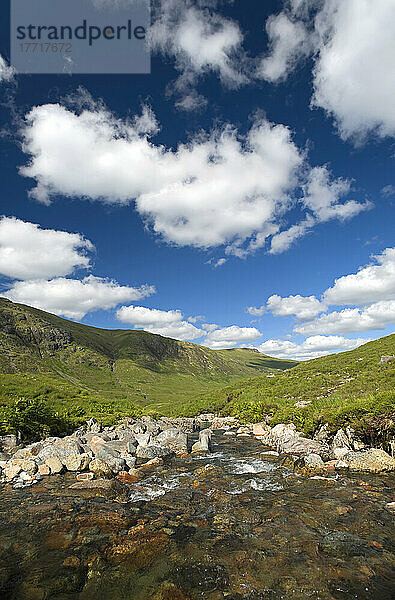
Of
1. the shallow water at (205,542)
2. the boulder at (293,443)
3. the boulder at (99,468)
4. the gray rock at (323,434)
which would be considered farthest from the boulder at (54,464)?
the gray rock at (323,434)

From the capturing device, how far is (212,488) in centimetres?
1591

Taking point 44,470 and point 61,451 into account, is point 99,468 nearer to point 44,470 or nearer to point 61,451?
point 61,451

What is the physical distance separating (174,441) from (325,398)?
18619mm

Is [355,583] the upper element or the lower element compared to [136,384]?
upper

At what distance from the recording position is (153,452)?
23453mm

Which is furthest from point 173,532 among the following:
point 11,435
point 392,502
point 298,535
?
point 11,435

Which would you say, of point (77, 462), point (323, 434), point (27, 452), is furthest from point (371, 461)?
point (27, 452)

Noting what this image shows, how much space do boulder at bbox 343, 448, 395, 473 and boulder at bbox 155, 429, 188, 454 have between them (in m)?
13.1

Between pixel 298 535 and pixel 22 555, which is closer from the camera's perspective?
pixel 22 555

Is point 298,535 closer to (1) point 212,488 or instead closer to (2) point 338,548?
(2) point 338,548

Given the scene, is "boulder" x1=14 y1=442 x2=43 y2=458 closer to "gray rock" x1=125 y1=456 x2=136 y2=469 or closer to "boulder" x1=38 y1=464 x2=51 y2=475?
"boulder" x1=38 y1=464 x2=51 y2=475

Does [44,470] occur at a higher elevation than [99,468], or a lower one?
higher

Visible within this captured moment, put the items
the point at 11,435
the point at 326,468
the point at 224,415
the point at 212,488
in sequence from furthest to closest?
the point at 224,415
the point at 11,435
the point at 326,468
the point at 212,488

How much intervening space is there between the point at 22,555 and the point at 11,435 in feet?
56.9
